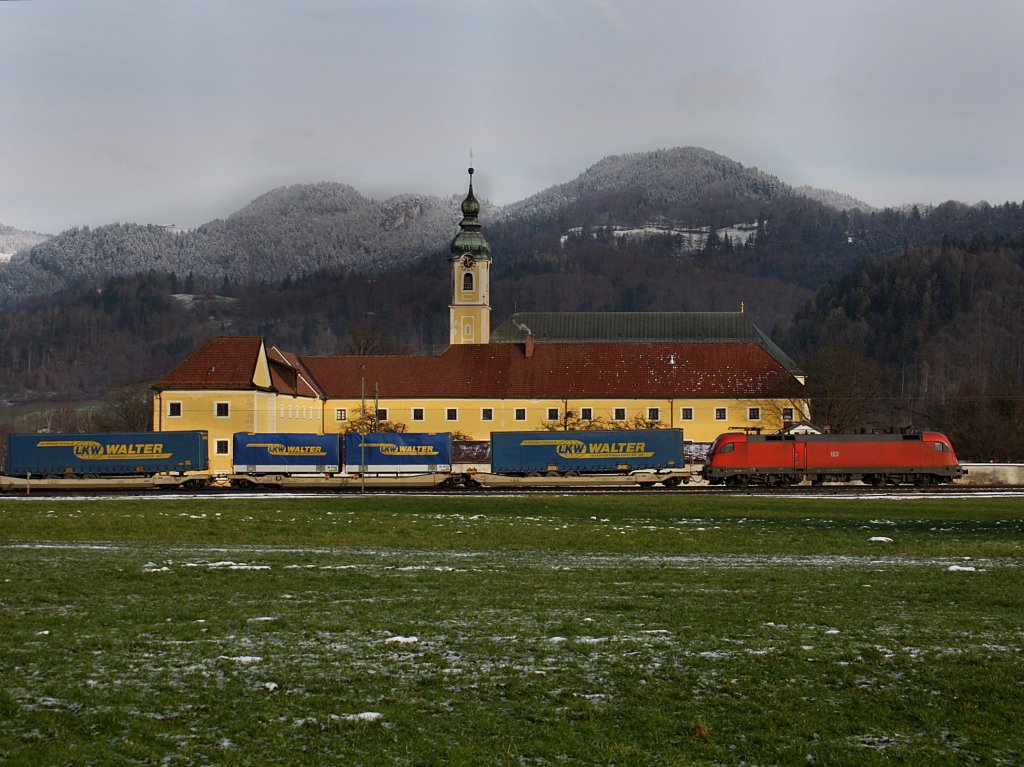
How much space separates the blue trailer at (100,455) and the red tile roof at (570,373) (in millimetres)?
28200

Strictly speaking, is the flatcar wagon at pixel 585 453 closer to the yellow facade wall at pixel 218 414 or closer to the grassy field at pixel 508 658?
the yellow facade wall at pixel 218 414

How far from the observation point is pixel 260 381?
252 ft

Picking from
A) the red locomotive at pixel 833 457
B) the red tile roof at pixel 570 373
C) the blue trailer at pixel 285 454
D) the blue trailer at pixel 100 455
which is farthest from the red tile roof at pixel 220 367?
the red locomotive at pixel 833 457

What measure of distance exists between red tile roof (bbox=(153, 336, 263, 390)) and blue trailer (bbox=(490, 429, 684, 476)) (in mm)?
24593

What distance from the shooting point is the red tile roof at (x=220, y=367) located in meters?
75.7

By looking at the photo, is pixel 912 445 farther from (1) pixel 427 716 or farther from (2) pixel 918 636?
(1) pixel 427 716

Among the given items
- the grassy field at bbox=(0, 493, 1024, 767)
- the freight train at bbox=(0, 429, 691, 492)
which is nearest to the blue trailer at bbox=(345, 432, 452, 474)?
the freight train at bbox=(0, 429, 691, 492)

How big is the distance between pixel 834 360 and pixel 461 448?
41188 mm

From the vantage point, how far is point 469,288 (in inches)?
4545

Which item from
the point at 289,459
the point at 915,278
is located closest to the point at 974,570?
the point at 289,459

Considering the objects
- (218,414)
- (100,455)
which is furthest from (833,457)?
(218,414)

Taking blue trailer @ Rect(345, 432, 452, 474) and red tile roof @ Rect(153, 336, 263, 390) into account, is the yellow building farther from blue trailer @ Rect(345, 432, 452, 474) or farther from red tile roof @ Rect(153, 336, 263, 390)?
blue trailer @ Rect(345, 432, 452, 474)

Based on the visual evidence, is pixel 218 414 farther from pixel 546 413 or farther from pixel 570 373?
pixel 570 373

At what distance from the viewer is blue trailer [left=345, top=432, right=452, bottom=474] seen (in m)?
59.2
